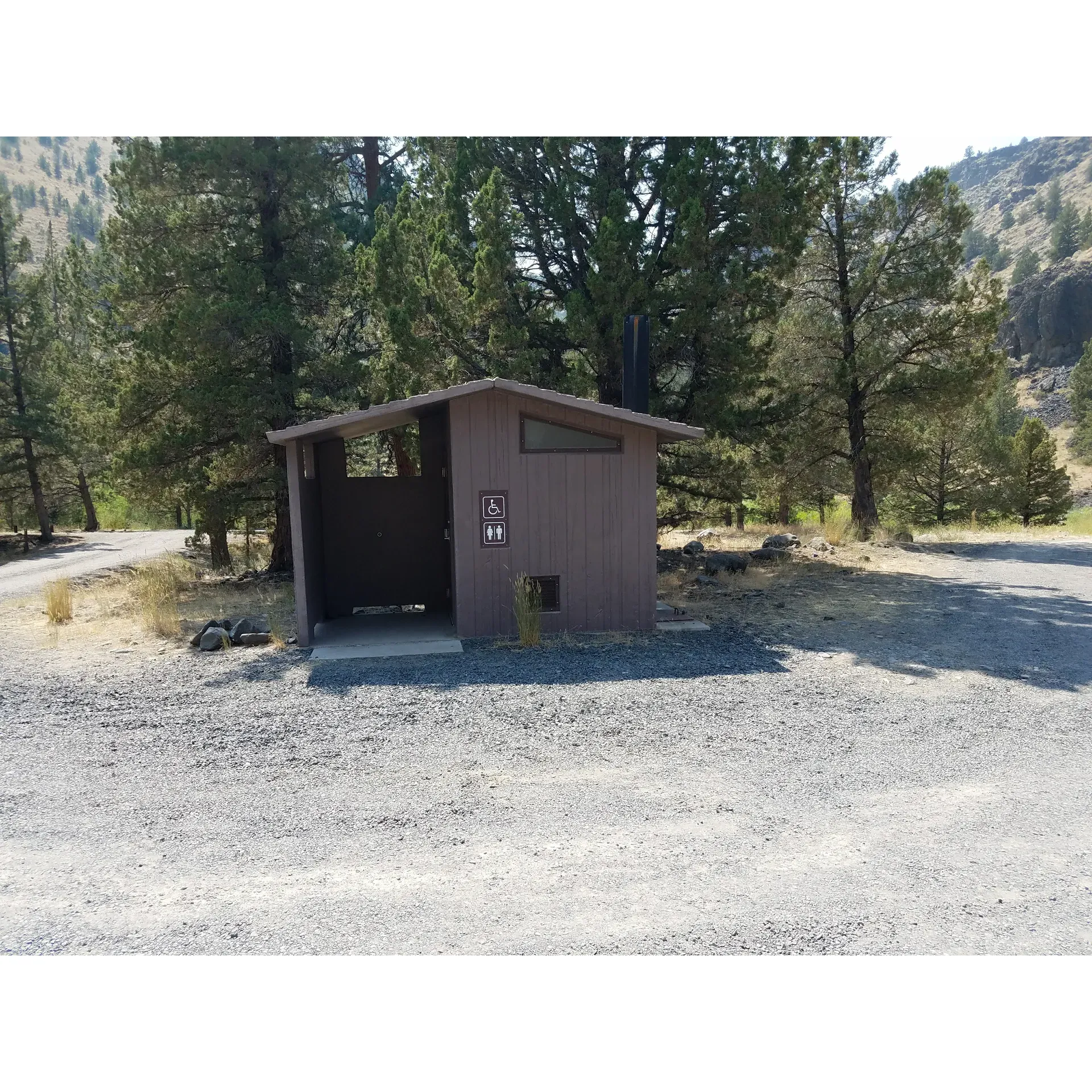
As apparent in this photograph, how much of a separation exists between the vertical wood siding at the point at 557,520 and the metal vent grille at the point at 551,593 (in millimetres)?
50

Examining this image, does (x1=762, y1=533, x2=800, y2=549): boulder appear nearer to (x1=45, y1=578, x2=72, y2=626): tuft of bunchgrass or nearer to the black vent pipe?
the black vent pipe

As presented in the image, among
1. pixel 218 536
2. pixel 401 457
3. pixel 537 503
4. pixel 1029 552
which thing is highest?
pixel 401 457

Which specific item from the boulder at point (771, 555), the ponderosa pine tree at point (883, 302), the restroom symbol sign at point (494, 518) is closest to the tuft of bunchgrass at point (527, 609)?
the restroom symbol sign at point (494, 518)

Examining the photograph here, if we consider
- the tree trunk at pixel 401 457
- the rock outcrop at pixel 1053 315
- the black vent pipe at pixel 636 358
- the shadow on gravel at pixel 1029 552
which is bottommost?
the shadow on gravel at pixel 1029 552

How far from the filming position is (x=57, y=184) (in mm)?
113625

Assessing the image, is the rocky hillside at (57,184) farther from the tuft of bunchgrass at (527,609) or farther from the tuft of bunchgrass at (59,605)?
the tuft of bunchgrass at (527,609)

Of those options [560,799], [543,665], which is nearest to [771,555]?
[543,665]

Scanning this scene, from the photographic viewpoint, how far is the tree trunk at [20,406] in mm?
23172

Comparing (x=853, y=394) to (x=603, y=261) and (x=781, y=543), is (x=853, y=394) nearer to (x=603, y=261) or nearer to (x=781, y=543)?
(x=781, y=543)

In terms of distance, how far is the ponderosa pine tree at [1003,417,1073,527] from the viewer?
23.3m

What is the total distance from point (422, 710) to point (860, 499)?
13904 millimetres

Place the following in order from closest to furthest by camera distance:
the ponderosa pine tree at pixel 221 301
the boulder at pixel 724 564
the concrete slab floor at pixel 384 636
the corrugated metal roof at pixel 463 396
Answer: the corrugated metal roof at pixel 463 396, the concrete slab floor at pixel 384 636, the ponderosa pine tree at pixel 221 301, the boulder at pixel 724 564

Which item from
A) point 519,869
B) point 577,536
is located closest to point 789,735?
point 519,869

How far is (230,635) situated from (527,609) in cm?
333
